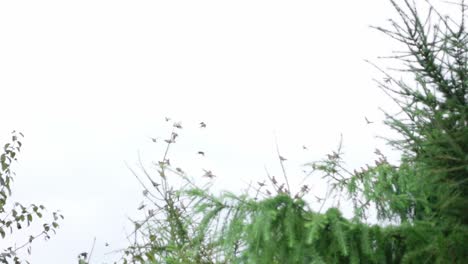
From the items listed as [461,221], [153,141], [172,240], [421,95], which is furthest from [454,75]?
[153,141]

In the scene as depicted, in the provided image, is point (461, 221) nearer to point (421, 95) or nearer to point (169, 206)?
point (421, 95)

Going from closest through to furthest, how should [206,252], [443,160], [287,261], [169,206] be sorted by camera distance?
[443,160] → [287,261] → [206,252] → [169,206]

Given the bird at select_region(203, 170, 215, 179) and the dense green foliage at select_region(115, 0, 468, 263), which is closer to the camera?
the dense green foliage at select_region(115, 0, 468, 263)

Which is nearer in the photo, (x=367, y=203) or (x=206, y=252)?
(x=367, y=203)

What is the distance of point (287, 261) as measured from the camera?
14.0ft

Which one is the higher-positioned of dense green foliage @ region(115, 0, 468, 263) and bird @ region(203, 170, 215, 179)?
bird @ region(203, 170, 215, 179)

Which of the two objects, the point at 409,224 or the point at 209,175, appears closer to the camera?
the point at 409,224

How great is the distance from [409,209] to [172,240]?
9.69ft

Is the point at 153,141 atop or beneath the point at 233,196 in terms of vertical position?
atop

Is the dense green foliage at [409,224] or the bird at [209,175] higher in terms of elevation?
the bird at [209,175]

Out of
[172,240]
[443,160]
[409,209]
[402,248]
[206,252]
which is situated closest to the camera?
[443,160]

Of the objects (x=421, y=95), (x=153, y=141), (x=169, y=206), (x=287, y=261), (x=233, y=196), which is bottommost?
(x=287, y=261)

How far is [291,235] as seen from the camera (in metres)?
4.14

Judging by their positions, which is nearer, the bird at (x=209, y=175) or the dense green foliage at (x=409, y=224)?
the dense green foliage at (x=409, y=224)
